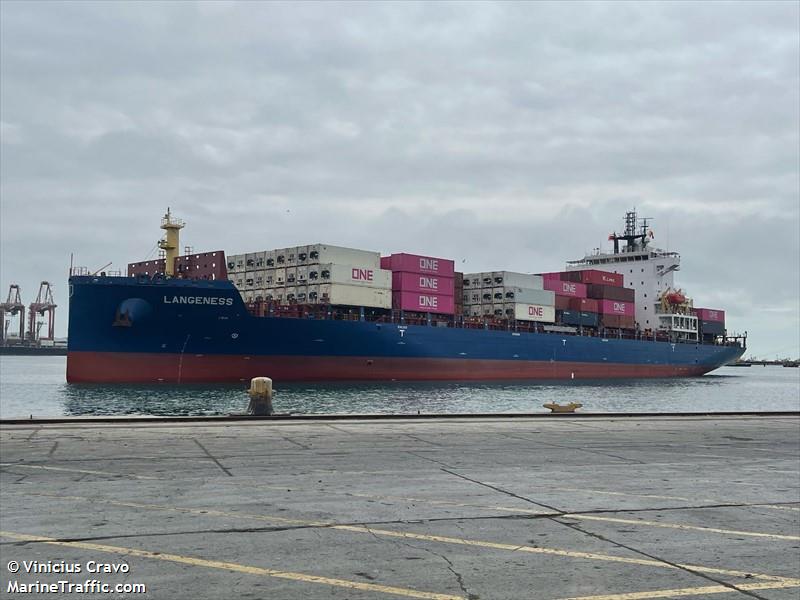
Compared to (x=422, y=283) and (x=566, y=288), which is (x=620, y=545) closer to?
(x=422, y=283)

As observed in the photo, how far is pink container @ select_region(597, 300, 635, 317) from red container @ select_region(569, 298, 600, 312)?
0.71m

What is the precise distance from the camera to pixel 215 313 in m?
44.6

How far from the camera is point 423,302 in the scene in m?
56.4

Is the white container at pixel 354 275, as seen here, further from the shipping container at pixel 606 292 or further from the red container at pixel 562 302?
the shipping container at pixel 606 292

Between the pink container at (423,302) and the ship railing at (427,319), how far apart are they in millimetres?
629

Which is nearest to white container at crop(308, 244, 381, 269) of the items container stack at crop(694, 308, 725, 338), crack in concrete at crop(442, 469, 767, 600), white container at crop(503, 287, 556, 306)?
white container at crop(503, 287, 556, 306)

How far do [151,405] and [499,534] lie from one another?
29715 millimetres

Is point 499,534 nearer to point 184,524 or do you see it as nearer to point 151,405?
point 184,524

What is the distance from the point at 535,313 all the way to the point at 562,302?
18.6 ft

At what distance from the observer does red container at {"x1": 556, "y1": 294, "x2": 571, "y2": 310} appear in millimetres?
68875

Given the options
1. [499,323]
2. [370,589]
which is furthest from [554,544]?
[499,323]

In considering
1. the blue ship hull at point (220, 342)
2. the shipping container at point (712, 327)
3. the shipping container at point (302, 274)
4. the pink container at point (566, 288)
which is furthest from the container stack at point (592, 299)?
the shipping container at point (302, 274)

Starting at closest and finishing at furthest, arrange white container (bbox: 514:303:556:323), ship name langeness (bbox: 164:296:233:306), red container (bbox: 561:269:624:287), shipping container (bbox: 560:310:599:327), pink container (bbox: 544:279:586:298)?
ship name langeness (bbox: 164:296:233:306) → white container (bbox: 514:303:556:323) → pink container (bbox: 544:279:586:298) → shipping container (bbox: 560:310:599:327) → red container (bbox: 561:269:624:287)

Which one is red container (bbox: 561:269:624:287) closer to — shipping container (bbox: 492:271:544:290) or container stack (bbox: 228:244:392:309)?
shipping container (bbox: 492:271:544:290)
